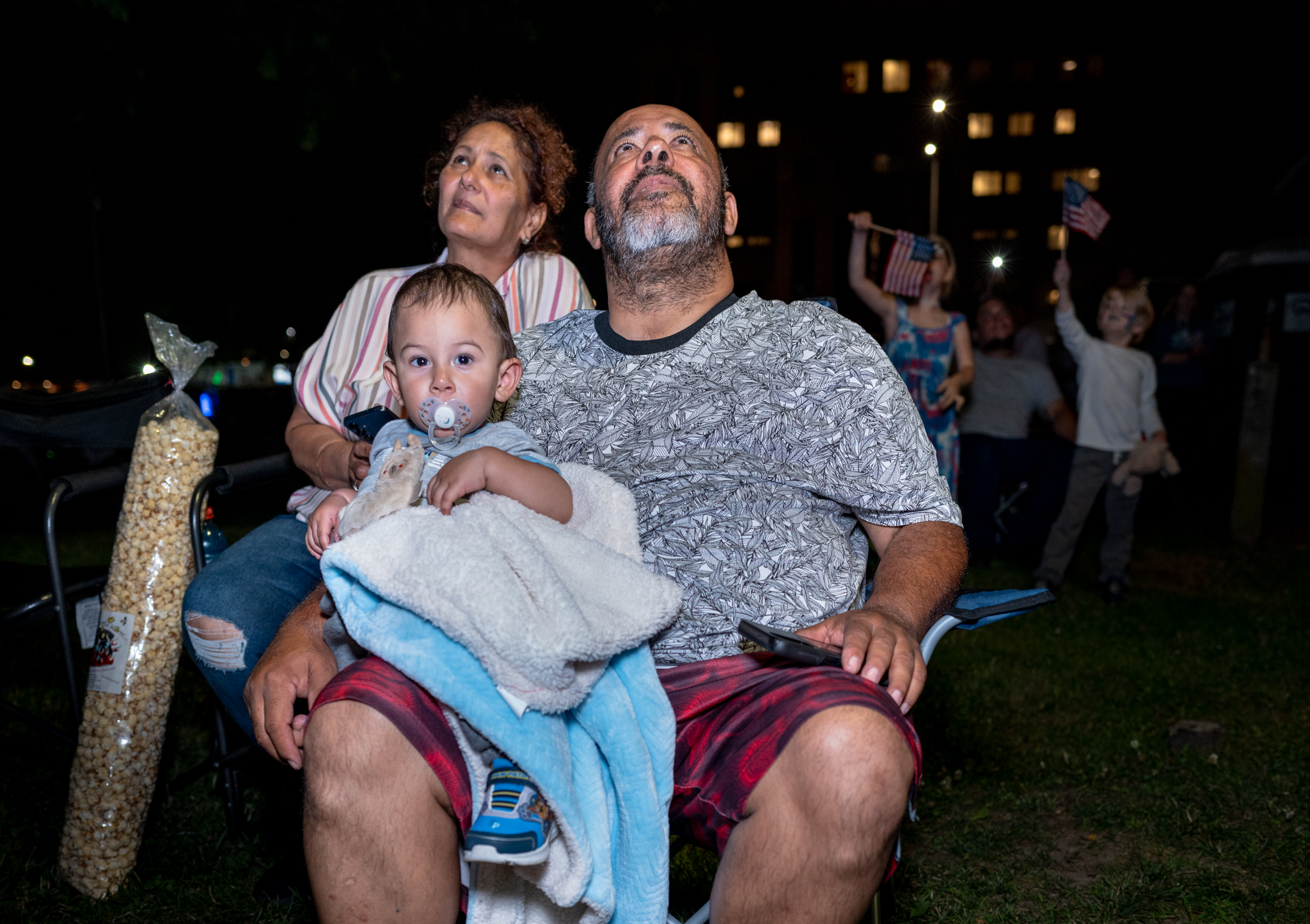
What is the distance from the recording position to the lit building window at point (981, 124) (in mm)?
41000

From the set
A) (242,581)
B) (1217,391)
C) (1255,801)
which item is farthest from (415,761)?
(1217,391)

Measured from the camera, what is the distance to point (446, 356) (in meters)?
1.66

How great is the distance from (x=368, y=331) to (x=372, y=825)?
4.78 feet

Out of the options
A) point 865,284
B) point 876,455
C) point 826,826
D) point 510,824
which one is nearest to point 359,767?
point 510,824

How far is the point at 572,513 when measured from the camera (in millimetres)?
1627

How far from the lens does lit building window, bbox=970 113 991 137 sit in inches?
1614

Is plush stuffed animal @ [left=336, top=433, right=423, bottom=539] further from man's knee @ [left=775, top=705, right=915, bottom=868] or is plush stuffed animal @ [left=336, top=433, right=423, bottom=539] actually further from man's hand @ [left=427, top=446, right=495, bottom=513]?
man's knee @ [left=775, top=705, right=915, bottom=868]

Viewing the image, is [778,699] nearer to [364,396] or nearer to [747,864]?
[747,864]

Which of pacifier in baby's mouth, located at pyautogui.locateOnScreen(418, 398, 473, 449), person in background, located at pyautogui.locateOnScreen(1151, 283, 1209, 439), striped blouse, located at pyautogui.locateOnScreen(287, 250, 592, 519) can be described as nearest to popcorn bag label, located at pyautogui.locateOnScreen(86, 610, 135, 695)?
striped blouse, located at pyautogui.locateOnScreen(287, 250, 592, 519)

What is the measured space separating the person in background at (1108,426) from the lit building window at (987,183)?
39.9 metres

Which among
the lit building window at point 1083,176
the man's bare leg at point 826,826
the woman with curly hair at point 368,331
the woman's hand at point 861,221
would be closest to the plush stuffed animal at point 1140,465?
the woman's hand at point 861,221

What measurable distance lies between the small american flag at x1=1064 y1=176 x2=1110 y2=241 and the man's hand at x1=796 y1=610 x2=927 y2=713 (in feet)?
20.1

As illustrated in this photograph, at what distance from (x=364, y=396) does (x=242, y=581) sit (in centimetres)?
55

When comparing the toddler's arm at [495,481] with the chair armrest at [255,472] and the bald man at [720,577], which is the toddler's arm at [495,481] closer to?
the bald man at [720,577]
